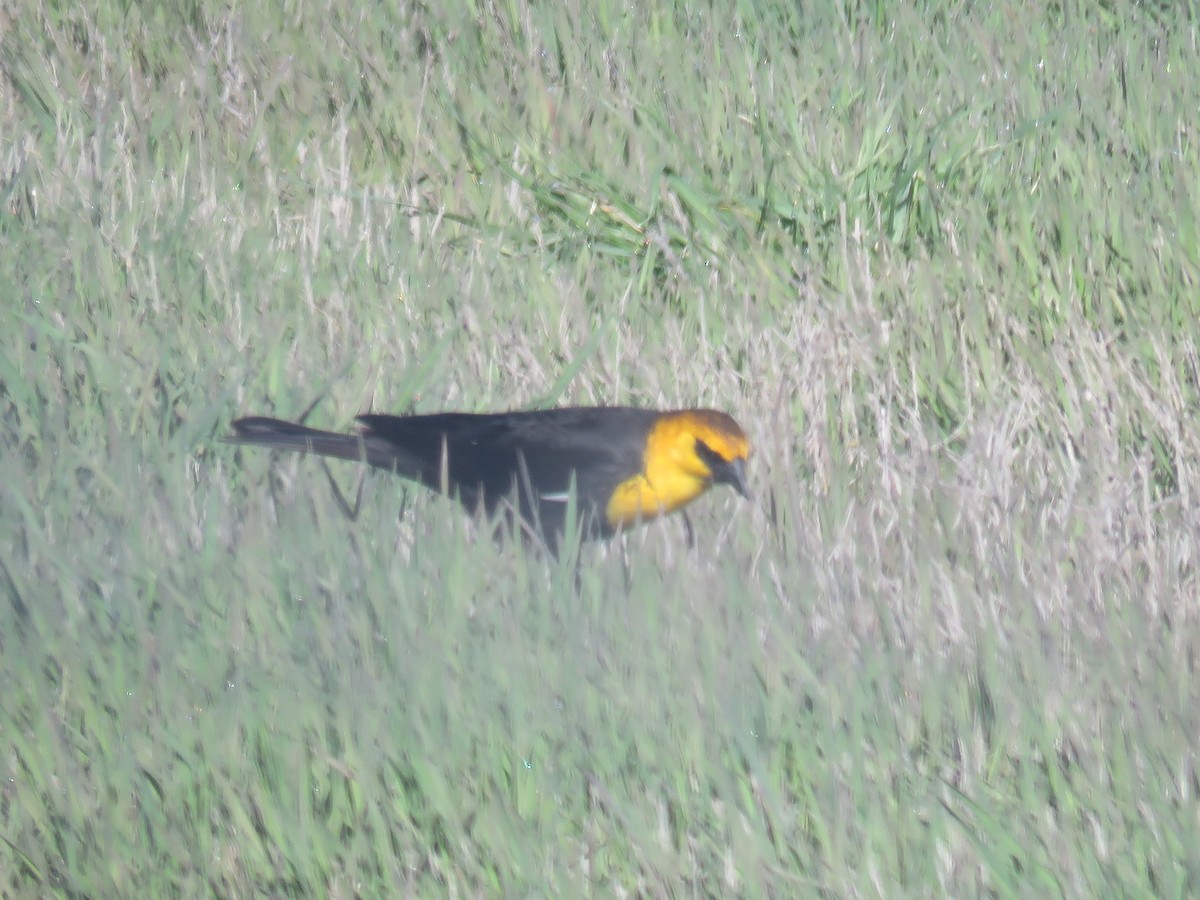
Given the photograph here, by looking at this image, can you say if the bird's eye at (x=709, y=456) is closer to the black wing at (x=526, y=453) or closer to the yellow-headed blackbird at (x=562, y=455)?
the yellow-headed blackbird at (x=562, y=455)

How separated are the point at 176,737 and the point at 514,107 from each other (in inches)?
122

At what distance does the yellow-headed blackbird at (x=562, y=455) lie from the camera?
3029 millimetres

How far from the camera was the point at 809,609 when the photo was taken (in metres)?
2.37

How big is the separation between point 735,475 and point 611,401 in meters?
0.71

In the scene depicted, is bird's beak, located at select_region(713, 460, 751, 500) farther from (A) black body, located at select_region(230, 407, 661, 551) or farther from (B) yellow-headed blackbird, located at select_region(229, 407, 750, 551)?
(A) black body, located at select_region(230, 407, 661, 551)

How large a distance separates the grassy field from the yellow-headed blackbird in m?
0.09

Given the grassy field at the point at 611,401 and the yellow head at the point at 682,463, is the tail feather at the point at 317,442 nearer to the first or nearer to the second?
the grassy field at the point at 611,401

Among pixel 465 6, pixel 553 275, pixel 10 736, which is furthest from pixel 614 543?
pixel 465 6

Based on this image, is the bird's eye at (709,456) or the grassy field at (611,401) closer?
the grassy field at (611,401)

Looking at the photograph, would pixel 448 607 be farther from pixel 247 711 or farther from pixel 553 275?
pixel 553 275

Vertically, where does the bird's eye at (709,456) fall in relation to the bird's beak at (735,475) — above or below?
above

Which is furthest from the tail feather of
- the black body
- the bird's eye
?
the bird's eye

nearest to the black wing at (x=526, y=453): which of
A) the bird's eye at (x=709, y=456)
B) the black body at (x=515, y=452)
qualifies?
the black body at (x=515, y=452)

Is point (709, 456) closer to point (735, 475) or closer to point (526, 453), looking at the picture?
point (735, 475)
